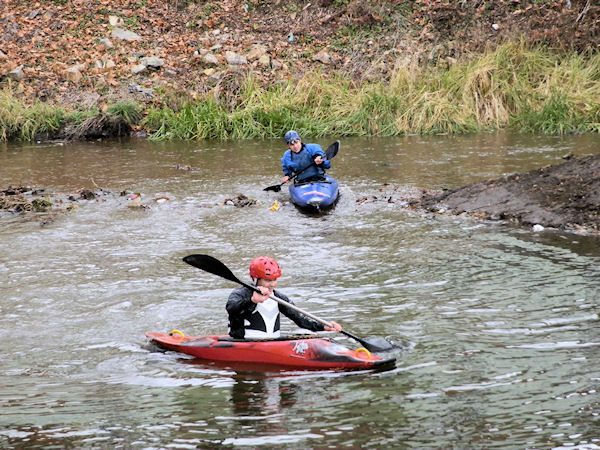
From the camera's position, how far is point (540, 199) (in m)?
11.5

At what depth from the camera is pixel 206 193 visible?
46.6 ft

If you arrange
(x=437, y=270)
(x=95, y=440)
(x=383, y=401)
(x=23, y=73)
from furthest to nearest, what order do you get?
(x=23, y=73) → (x=437, y=270) → (x=383, y=401) → (x=95, y=440)

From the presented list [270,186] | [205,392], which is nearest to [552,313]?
[205,392]

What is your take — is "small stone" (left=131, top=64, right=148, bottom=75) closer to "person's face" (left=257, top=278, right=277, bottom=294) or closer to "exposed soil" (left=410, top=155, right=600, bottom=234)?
"exposed soil" (left=410, top=155, right=600, bottom=234)

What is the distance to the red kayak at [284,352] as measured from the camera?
6504 mm

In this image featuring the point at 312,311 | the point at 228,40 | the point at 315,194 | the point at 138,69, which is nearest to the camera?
the point at 312,311

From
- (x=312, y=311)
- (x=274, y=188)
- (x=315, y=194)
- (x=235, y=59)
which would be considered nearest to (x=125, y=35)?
(x=235, y=59)

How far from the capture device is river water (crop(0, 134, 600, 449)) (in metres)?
5.19

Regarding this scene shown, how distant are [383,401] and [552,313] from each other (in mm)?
2502

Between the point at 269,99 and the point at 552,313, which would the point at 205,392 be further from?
the point at 269,99

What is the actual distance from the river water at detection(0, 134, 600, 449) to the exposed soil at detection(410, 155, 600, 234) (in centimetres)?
49

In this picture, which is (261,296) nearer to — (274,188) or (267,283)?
(267,283)

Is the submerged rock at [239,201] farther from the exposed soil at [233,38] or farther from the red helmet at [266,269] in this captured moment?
the exposed soil at [233,38]

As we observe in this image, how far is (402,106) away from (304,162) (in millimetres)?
6954
